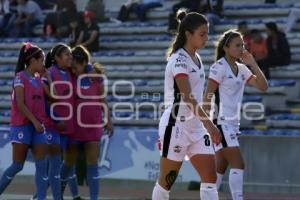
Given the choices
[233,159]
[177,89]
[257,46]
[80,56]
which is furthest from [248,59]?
[257,46]

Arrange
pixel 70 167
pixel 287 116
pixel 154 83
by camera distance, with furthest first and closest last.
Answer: pixel 154 83
pixel 287 116
pixel 70 167

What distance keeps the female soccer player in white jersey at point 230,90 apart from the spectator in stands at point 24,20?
13513 mm

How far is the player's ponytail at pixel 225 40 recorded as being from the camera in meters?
11.4

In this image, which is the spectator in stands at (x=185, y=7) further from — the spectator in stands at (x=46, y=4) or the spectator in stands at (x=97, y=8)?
the spectator in stands at (x=46, y=4)

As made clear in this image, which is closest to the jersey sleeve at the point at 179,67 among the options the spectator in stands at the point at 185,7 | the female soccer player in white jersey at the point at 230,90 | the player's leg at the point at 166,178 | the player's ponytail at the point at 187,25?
the player's ponytail at the point at 187,25

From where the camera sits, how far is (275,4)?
21.6 m

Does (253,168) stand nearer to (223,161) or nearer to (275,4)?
(223,161)

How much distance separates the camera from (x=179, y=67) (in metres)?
9.42

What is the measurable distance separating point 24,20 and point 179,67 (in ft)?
51.6

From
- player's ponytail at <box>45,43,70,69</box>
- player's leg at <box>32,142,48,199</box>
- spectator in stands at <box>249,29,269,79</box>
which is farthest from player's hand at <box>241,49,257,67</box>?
spectator in stands at <box>249,29,269,79</box>

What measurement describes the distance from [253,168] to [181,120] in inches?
266

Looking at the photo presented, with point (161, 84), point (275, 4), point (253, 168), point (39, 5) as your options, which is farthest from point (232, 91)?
point (39, 5)

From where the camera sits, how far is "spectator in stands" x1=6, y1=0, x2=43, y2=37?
2450 centimetres

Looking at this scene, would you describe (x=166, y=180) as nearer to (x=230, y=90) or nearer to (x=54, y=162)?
(x=230, y=90)
